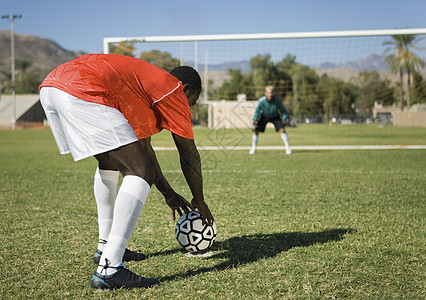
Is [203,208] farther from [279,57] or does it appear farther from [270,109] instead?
[279,57]

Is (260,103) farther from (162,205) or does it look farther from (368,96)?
(368,96)

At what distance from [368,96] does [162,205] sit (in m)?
18.1

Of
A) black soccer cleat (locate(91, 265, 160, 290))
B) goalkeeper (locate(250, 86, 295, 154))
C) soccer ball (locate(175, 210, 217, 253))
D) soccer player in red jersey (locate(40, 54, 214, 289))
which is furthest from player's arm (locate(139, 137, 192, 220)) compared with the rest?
goalkeeper (locate(250, 86, 295, 154))

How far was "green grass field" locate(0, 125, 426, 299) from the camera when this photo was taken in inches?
99.0

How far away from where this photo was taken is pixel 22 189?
643cm

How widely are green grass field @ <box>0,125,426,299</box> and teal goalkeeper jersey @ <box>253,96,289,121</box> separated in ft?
18.8

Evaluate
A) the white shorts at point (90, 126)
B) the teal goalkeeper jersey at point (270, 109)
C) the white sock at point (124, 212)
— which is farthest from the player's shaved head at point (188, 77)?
the teal goalkeeper jersey at point (270, 109)

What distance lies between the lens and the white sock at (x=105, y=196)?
2.93 metres

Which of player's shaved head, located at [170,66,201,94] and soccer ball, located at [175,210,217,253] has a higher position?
player's shaved head, located at [170,66,201,94]

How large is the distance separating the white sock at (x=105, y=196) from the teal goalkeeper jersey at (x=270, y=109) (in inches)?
397

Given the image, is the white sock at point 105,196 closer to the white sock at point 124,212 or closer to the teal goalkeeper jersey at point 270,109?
the white sock at point 124,212

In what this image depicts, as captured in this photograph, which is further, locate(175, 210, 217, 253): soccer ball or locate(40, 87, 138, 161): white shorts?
locate(175, 210, 217, 253): soccer ball

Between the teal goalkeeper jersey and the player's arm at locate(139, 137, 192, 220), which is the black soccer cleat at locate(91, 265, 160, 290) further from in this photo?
the teal goalkeeper jersey

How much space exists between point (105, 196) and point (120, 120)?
A: 0.84 m
